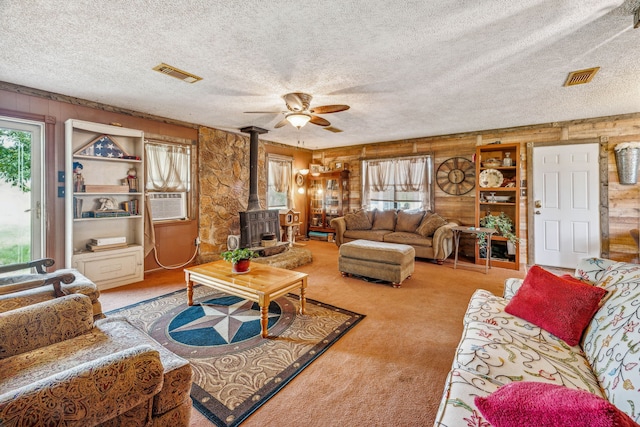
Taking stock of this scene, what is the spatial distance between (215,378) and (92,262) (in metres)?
2.70

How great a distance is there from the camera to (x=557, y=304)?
5.55ft

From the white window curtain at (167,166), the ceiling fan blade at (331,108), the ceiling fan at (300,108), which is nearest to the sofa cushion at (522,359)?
the ceiling fan blade at (331,108)

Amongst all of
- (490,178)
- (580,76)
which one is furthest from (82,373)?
(490,178)

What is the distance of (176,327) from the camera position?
264 cm

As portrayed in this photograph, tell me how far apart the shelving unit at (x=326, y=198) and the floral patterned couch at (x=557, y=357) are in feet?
18.1

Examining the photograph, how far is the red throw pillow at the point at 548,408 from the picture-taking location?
70 centimetres

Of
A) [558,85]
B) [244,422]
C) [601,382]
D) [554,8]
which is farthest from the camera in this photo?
[558,85]

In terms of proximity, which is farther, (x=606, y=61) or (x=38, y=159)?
(x=38, y=159)

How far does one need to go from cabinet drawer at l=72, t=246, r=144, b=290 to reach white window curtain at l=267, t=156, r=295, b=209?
3.16 m

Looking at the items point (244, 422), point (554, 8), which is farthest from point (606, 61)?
point (244, 422)

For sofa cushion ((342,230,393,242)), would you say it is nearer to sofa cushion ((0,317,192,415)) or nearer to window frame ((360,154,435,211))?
window frame ((360,154,435,211))

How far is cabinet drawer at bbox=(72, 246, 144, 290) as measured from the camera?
11.6 ft

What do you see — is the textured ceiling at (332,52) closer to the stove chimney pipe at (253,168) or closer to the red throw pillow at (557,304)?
the stove chimney pipe at (253,168)

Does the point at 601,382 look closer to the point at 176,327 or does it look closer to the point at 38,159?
the point at 176,327
